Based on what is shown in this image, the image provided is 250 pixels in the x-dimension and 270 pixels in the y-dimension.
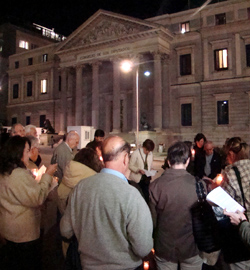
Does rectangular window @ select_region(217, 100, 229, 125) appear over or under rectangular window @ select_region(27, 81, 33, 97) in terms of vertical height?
under

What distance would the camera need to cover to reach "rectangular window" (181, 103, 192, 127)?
2922cm

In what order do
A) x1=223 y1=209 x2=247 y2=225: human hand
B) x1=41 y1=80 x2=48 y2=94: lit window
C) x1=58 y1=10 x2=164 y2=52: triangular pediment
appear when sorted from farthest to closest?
x1=41 y1=80 x2=48 y2=94: lit window
x1=58 y1=10 x2=164 y2=52: triangular pediment
x1=223 y1=209 x2=247 y2=225: human hand

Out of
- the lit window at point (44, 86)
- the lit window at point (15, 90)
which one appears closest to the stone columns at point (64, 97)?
the lit window at point (44, 86)

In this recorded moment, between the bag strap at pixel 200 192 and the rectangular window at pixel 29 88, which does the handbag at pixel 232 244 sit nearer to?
the bag strap at pixel 200 192

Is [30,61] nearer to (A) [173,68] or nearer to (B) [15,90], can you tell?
Answer: (B) [15,90]

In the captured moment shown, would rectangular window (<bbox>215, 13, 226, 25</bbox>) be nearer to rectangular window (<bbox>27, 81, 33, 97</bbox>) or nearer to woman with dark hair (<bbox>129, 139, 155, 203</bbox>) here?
woman with dark hair (<bbox>129, 139, 155, 203</bbox>)

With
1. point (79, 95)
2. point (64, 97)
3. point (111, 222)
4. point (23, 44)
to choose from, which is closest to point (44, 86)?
point (64, 97)

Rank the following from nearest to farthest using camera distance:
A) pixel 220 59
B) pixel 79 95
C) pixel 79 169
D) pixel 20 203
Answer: pixel 20 203 < pixel 79 169 < pixel 220 59 < pixel 79 95

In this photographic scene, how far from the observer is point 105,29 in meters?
31.2

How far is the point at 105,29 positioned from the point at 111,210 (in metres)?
31.9

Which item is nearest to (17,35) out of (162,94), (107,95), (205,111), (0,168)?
(107,95)

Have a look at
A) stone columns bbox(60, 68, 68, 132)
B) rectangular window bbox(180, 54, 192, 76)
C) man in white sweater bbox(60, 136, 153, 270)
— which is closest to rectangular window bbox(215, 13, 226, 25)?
rectangular window bbox(180, 54, 192, 76)

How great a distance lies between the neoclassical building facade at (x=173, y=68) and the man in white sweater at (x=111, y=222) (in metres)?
24.9

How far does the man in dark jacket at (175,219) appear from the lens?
9.50 feet
